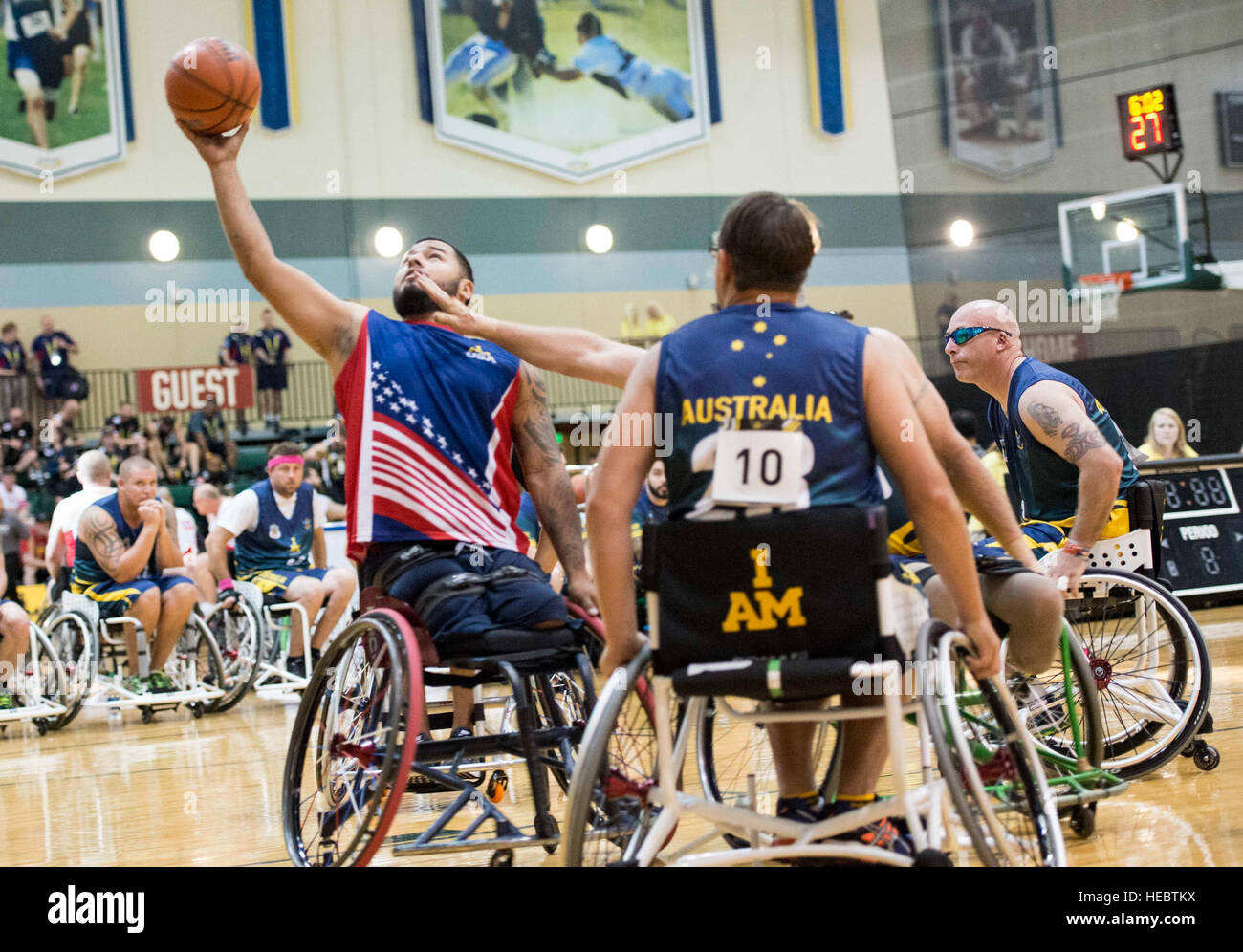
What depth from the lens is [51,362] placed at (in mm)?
14625

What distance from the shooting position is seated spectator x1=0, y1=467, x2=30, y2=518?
12008mm

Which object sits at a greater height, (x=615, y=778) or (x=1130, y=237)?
(x=1130, y=237)

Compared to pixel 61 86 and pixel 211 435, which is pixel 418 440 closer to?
pixel 211 435

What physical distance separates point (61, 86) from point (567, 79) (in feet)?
19.2

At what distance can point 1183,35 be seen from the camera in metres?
13.1

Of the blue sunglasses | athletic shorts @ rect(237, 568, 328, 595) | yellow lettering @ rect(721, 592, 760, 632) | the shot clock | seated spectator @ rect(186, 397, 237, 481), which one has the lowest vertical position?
yellow lettering @ rect(721, 592, 760, 632)

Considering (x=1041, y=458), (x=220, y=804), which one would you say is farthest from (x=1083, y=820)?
(x=220, y=804)

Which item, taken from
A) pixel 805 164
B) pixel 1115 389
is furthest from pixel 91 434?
pixel 1115 389

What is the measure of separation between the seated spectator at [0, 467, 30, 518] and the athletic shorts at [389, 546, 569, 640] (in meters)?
10.5

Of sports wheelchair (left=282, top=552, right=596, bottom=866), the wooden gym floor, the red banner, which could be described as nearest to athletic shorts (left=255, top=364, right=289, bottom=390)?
the red banner

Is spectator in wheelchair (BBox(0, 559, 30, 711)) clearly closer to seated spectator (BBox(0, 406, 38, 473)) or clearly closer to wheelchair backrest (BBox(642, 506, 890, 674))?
wheelchair backrest (BBox(642, 506, 890, 674))

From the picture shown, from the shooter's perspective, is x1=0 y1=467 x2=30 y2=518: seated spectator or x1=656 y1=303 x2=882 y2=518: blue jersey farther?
x1=0 y1=467 x2=30 y2=518: seated spectator

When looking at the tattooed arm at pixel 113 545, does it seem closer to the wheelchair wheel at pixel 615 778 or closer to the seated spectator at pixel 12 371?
the wheelchair wheel at pixel 615 778
